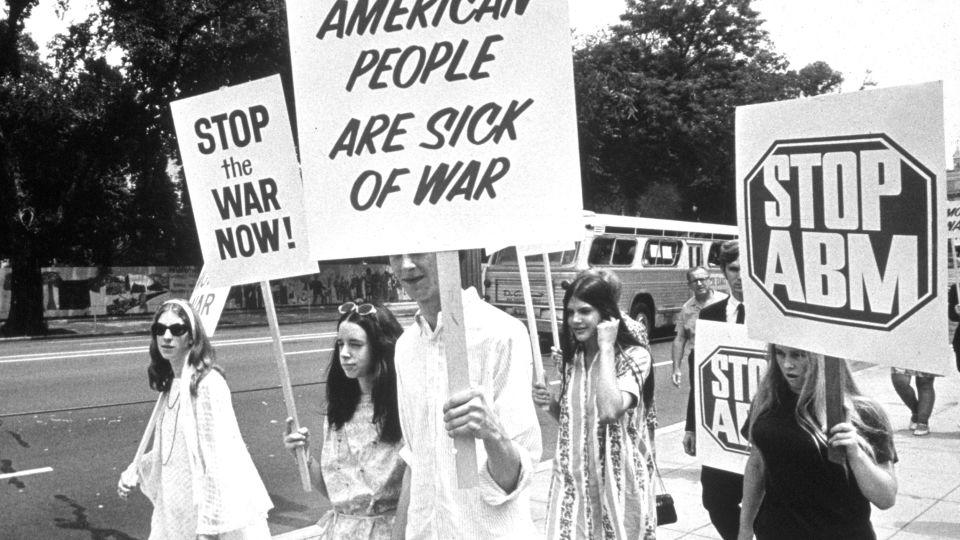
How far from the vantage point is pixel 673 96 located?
3362 centimetres

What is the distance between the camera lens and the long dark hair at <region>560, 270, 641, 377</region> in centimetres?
372

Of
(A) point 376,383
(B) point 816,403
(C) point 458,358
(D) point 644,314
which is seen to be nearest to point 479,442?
(C) point 458,358

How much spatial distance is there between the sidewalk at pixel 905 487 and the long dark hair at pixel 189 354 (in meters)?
1.80

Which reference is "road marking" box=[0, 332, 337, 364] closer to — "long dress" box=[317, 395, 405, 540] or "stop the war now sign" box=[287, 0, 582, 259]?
"long dress" box=[317, 395, 405, 540]

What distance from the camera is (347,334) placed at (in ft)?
10.6

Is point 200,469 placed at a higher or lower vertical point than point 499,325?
lower

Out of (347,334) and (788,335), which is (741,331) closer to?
(788,335)

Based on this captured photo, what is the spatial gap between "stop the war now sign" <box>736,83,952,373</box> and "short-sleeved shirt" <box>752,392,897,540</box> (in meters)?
0.32

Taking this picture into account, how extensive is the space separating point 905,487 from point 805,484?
4241mm

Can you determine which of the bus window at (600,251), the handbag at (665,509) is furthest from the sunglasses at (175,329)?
the bus window at (600,251)

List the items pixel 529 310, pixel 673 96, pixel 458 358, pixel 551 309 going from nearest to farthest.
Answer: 1. pixel 458 358
2. pixel 529 310
3. pixel 551 309
4. pixel 673 96

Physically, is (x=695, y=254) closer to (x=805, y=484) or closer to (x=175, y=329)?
(x=175, y=329)

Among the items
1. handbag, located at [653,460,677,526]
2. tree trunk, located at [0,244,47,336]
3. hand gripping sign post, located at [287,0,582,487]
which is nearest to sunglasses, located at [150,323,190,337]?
hand gripping sign post, located at [287,0,582,487]

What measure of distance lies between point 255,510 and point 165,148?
2416 centimetres
